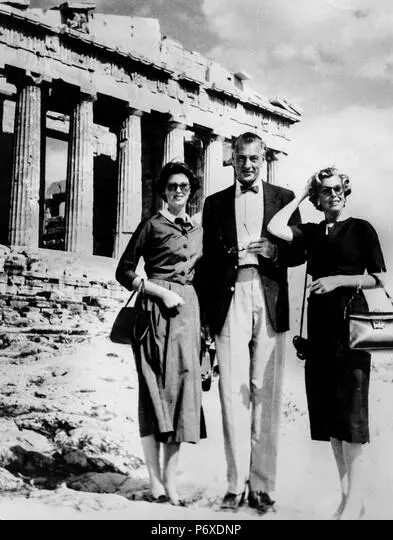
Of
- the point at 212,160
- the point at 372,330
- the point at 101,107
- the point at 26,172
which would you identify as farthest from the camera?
the point at 101,107

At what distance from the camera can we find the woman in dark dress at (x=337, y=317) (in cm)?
611

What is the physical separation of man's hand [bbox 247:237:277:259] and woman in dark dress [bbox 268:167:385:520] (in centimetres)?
14

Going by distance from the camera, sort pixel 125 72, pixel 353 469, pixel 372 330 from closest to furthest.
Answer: pixel 353 469, pixel 372 330, pixel 125 72

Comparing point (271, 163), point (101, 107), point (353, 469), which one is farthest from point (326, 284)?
point (101, 107)

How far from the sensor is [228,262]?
6441 mm

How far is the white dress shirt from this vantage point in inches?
257

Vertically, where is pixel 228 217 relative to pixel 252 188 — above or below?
below

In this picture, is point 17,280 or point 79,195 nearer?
point 17,280

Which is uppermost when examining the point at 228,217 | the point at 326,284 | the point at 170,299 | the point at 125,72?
the point at 125,72

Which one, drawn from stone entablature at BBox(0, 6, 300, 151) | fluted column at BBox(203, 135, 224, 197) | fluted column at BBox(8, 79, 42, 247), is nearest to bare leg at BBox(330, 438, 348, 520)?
stone entablature at BBox(0, 6, 300, 151)

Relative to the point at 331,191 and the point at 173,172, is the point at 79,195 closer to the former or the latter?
the point at 173,172

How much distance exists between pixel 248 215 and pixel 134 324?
4.83 ft

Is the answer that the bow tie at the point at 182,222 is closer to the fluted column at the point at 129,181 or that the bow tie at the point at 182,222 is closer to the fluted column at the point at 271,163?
the fluted column at the point at 271,163

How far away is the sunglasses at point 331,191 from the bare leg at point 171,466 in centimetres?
263
